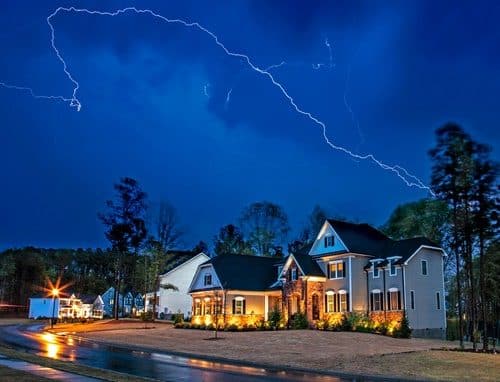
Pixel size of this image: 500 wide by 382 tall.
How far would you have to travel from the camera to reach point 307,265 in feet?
160

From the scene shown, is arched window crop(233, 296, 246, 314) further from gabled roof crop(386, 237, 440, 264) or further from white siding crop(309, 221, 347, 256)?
gabled roof crop(386, 237, 440, 264)

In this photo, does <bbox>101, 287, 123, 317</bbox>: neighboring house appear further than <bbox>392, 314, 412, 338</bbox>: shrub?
Yes

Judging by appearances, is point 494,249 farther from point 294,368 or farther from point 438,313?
point 294,368

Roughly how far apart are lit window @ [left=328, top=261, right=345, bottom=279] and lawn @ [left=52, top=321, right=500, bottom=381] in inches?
336

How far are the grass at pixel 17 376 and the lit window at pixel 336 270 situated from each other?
34.9m

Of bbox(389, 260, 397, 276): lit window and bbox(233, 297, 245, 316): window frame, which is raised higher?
bbox(389, 260, 397, 276): lit window

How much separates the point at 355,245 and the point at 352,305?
5056 millimetres

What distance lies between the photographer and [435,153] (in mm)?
31734

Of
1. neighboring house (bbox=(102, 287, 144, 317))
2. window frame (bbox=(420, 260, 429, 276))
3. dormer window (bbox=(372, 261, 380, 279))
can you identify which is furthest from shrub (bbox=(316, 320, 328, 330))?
neighboring house (bbox=(102, 287, 144, 317))

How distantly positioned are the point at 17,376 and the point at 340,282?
35881mm

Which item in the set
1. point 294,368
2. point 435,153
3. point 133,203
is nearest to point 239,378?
point 294,368

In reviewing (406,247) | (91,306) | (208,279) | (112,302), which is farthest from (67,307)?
(406,247)

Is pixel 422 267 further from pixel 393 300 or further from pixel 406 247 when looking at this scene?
pixel 393 300

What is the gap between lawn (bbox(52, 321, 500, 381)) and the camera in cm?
2105
